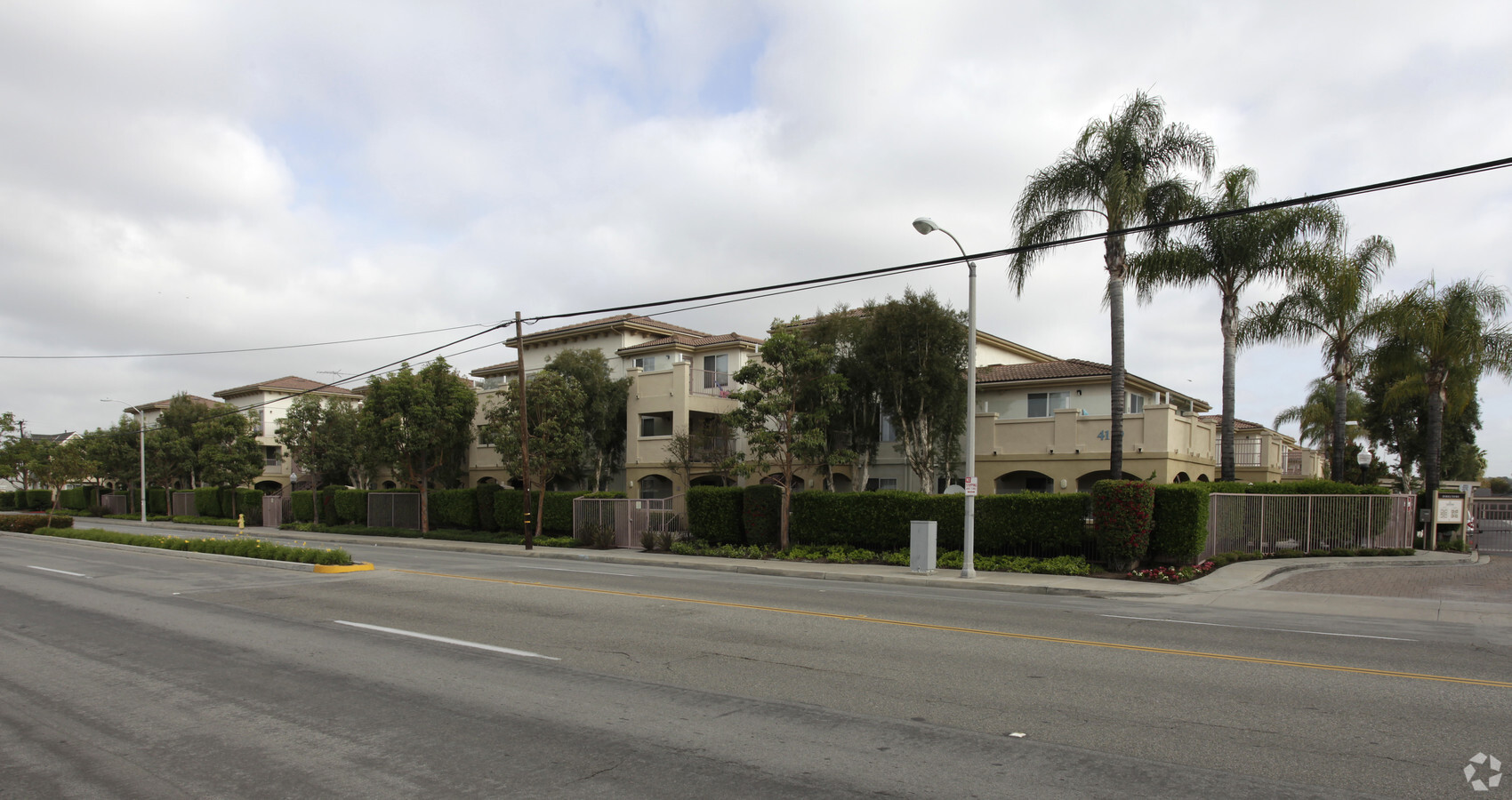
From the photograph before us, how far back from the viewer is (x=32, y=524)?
123 ft

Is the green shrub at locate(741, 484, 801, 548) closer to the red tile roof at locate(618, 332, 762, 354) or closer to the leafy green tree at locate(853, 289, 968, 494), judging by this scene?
the leafy green tree at locate(853, 289, 968, 494)

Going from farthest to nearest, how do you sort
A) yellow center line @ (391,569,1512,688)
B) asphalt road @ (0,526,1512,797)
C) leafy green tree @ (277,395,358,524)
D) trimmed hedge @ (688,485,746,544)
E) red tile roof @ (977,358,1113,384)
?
leafy green tree @ (277,395,358,524)
red tile roof @ (977,358,1113,384)
trimmed hedge @ (688,485,746,544)
yellow center line @ (391,569,1512,688)
asphalt road @ (0,526,1512,797)

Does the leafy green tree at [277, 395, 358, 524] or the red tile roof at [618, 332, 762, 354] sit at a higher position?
the red tile roof at [618, 332, 762, 354]

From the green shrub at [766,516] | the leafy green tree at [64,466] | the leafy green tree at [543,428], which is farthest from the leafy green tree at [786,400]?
the leafy green tree at [64,466]

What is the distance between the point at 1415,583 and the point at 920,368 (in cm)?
1420

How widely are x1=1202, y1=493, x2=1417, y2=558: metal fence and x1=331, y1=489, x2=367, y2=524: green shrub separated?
37826mm

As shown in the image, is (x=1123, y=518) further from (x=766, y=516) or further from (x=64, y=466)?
(x=64, y=466)

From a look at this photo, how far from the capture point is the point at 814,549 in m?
24.2

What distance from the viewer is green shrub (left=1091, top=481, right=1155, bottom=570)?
18.9 m

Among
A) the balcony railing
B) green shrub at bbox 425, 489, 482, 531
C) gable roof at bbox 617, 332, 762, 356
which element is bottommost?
green shrub at bbox 425, 489, 482, 531

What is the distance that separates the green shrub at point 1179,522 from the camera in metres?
19.0

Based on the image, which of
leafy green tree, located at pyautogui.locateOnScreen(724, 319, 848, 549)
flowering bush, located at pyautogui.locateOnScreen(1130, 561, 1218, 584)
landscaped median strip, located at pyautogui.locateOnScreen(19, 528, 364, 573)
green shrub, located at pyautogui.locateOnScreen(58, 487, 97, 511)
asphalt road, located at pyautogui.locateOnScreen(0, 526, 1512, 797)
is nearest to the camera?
asphalt road, located at pyautogui.locateOnScreen(0, 526, 1512, 797)

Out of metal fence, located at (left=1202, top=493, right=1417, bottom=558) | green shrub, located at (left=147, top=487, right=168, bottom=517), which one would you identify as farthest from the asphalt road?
green shrub, located at (left=147, top=487, right=168, bottom=517)

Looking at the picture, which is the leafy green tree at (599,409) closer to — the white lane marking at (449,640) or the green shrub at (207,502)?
the white lane marking at (449,640)
